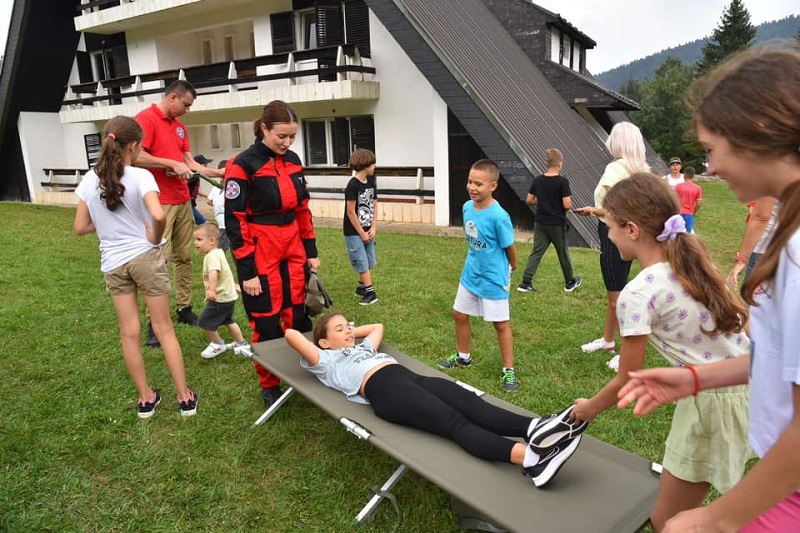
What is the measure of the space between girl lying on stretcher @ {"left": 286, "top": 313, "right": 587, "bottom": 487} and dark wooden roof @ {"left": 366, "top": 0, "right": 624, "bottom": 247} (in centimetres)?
713

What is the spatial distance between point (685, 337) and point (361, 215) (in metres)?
4.90

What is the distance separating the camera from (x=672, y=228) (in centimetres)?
200

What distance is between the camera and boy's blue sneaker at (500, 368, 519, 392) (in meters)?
4.20

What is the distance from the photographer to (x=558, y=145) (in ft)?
40.3

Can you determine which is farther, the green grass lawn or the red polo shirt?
the red polo shirt

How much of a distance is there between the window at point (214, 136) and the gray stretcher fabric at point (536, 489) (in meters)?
16.5

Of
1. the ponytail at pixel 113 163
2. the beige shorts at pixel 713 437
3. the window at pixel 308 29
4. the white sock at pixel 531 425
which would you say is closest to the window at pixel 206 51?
the window at pixel 308 29

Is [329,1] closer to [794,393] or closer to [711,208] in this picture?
[711,208]

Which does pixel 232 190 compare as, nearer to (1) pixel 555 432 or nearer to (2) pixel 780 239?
(1) pixel 555 432

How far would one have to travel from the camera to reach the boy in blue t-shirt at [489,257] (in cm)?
411

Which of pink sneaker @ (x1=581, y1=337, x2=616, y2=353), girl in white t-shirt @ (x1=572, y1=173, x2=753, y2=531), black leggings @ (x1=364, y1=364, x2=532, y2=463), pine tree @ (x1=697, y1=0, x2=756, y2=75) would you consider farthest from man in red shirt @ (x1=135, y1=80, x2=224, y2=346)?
pine tree @ (x1=697, y1=0, x2=756, y2=75)

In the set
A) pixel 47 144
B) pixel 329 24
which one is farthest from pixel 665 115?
pixel 47 144

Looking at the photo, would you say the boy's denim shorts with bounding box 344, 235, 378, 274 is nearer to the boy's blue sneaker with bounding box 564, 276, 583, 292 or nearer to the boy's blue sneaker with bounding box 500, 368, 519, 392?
the boy's blue sneaker with bounding box 564, 276, 583, 292

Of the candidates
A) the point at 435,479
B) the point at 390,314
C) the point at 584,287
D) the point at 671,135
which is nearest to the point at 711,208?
the point at 584,287
